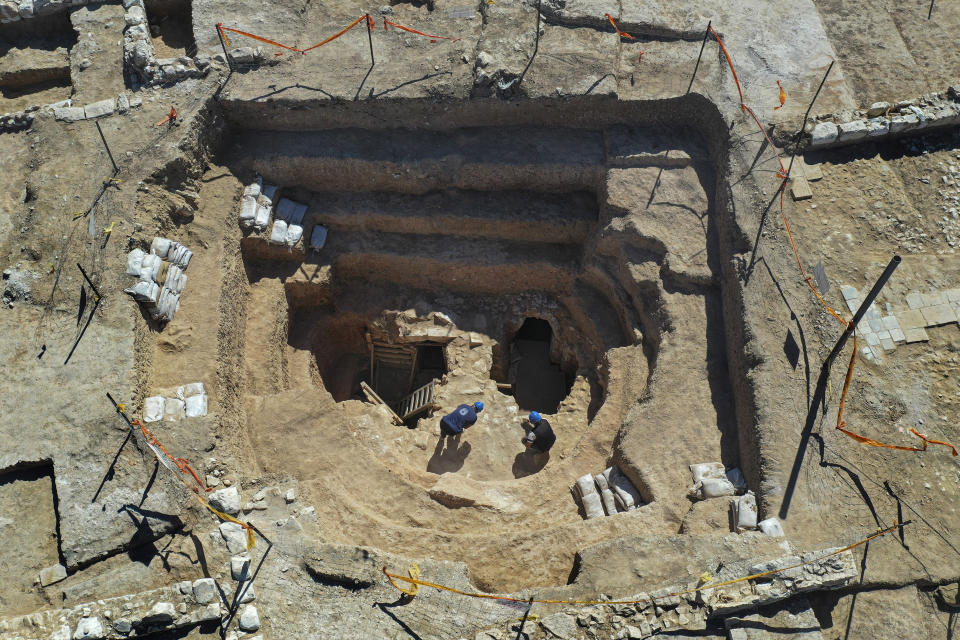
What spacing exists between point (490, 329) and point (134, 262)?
16.5ft

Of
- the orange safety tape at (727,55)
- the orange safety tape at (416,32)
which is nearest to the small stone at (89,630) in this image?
the orange safety tape at (416,32)

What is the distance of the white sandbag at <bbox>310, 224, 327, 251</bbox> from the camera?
9531mm

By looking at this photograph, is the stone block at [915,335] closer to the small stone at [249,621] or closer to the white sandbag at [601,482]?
the white sandbag at [601,482]

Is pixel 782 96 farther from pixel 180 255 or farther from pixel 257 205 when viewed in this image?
pixel 180 255

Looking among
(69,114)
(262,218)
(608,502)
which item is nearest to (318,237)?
(262,218)

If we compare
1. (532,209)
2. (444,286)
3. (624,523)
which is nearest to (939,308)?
(624,523)

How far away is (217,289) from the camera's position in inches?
325

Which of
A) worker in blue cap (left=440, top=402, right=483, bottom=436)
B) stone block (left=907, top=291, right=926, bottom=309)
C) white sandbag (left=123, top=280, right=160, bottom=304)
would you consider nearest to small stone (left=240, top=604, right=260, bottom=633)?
worker in blue cap (left=440, top=402, right=483, bottom=436)

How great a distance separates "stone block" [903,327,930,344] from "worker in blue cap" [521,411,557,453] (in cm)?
435

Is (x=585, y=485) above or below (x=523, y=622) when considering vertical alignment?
above

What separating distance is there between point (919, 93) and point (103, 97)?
1164 cm

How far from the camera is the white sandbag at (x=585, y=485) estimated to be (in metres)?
7.48

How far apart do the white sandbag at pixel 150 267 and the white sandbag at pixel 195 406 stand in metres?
1.60

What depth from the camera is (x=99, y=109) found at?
8867mm
